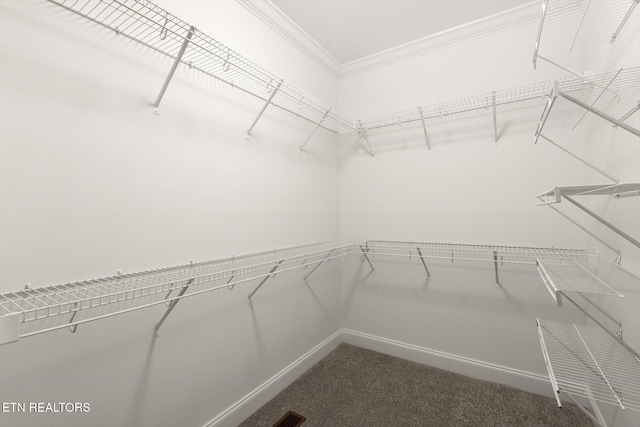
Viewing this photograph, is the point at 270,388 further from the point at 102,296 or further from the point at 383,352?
the point at 102,296

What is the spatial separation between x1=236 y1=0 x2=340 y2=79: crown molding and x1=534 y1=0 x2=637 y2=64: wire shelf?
5.04 ft

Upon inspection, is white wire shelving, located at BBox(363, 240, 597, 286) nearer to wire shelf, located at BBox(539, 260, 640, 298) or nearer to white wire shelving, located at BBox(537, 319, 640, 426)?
wire shelf, located at BBox(539, 260, 640, 298)

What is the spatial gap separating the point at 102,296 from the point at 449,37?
263 cm

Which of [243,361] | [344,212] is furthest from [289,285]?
[344,212]

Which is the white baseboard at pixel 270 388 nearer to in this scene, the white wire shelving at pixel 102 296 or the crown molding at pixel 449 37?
the white wire shelving at pixel 102 296

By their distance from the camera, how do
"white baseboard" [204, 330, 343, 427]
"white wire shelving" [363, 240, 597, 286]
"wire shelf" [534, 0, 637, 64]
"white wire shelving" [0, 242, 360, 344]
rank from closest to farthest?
"white wire shelving" [0, 242, 360, 344], "wire shelf" [534, 0, 637, 64], "white baseboard" [204, 330, 343, 427], "white wire shelving" [363, 240, 597, 286]

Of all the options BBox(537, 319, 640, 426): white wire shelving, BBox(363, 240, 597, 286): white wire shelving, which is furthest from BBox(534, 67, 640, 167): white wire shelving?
BBox(537, 319, 640, 426): white wire shelving

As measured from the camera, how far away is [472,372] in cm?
204

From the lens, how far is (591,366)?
1.00 m

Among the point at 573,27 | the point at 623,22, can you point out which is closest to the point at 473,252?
the point at 623,22

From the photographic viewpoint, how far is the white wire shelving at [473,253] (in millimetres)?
1680

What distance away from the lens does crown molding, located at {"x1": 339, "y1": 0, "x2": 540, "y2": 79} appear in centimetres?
187

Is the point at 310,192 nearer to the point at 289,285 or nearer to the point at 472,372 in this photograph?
the point at 289,285

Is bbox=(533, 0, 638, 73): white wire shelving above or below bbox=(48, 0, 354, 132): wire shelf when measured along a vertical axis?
above
